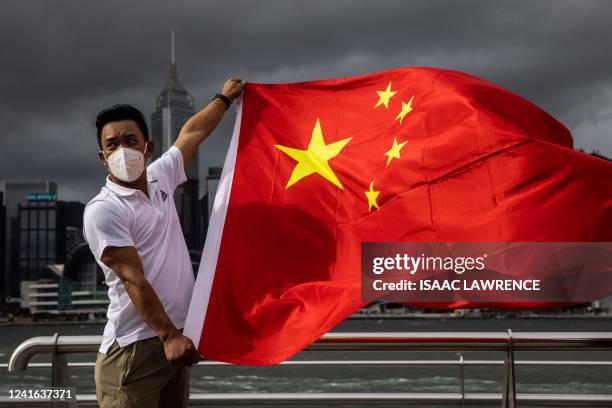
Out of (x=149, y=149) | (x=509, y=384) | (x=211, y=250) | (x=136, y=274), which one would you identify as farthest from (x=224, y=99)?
(x=509, y=384)

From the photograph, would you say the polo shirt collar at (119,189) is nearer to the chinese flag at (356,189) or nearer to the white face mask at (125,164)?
the white face mask at (125,164)

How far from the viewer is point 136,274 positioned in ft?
9.16

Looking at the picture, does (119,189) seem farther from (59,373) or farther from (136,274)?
(59,373)

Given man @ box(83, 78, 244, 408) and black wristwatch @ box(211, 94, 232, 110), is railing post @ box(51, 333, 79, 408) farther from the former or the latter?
black wristwatch @ box(211, 94, 232, 110)

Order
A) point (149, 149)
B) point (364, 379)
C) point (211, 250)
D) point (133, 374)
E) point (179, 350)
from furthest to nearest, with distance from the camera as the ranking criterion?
point (364, 379) → point (211, 250) → point (149, 149) → point (133, 374) → point (179, 350)

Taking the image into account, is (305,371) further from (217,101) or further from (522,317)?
(522,317)

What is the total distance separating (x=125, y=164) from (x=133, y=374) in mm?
813

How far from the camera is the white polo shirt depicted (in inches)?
112

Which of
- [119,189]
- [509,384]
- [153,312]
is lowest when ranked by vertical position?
[509,384]

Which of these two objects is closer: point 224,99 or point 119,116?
point 119,116

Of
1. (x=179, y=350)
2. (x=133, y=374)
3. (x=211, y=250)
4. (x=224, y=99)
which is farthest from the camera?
(x=224, y=99)

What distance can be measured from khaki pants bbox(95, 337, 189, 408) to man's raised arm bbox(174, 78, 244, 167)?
40.8 inches

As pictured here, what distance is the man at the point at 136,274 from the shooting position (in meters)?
2.80

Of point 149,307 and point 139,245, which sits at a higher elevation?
point 139,245
